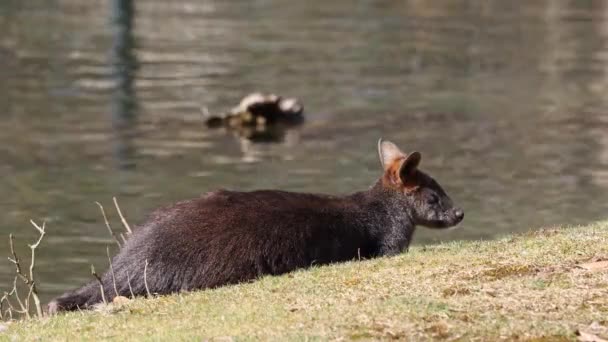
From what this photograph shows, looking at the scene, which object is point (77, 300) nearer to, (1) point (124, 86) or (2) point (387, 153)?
(2) point (387, 153)

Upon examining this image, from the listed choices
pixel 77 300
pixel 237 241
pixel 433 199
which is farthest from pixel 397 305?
pixel 433 199

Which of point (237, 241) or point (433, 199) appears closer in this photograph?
point (237, 241)

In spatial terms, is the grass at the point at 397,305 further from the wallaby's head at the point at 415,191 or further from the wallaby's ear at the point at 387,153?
the wallaby's ear at the point at 387,153

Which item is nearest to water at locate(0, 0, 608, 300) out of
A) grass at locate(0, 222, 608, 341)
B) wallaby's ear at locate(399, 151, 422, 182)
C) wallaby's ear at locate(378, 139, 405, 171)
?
wallaby's ear at locate(378, 139, 405, 171)

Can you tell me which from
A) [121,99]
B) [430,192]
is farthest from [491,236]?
[121,99]

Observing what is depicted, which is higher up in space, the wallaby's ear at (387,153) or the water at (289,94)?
the wallaby's ear at (387,153)

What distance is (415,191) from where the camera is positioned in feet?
37.2

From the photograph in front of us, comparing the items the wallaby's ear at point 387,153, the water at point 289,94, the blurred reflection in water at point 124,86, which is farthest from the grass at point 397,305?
the blurred reflection in water at point 124,86

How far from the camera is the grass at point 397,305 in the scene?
6.86 meters

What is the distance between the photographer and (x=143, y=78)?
28.7 m

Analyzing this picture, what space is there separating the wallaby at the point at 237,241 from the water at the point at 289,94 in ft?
12.6

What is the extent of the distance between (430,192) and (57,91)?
16.3 m

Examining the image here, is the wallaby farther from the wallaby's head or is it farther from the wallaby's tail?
the wallaby's head

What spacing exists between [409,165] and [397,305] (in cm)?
409
